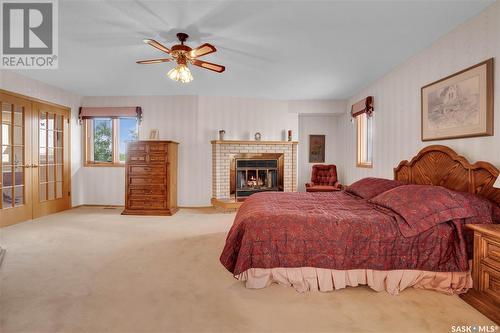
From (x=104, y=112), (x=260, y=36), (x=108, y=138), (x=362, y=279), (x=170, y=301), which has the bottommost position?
(x=170, y=301)

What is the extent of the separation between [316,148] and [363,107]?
1911 millimetres

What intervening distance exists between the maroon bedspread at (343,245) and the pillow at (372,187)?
883mm

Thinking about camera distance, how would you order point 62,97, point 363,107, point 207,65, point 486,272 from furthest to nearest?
point 62,97 → point 363,107 → point 207,65 → point 486,272

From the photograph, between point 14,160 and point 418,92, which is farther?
point 14,160

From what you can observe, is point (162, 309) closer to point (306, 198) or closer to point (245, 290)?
point (245, 290)

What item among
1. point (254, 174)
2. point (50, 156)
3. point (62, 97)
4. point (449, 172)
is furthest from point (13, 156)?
point (449, 172)

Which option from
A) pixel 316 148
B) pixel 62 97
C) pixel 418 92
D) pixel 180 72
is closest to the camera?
pixel 180 72

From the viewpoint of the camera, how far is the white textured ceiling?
2.43 meters

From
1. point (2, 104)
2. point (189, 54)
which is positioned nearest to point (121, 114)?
point (2, 104)

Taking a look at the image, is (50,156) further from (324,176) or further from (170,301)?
(324,176)

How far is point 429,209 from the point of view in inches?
85.4

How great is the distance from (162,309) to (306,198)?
2.04m

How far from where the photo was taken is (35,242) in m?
3.41

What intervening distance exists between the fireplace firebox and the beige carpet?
272cm
